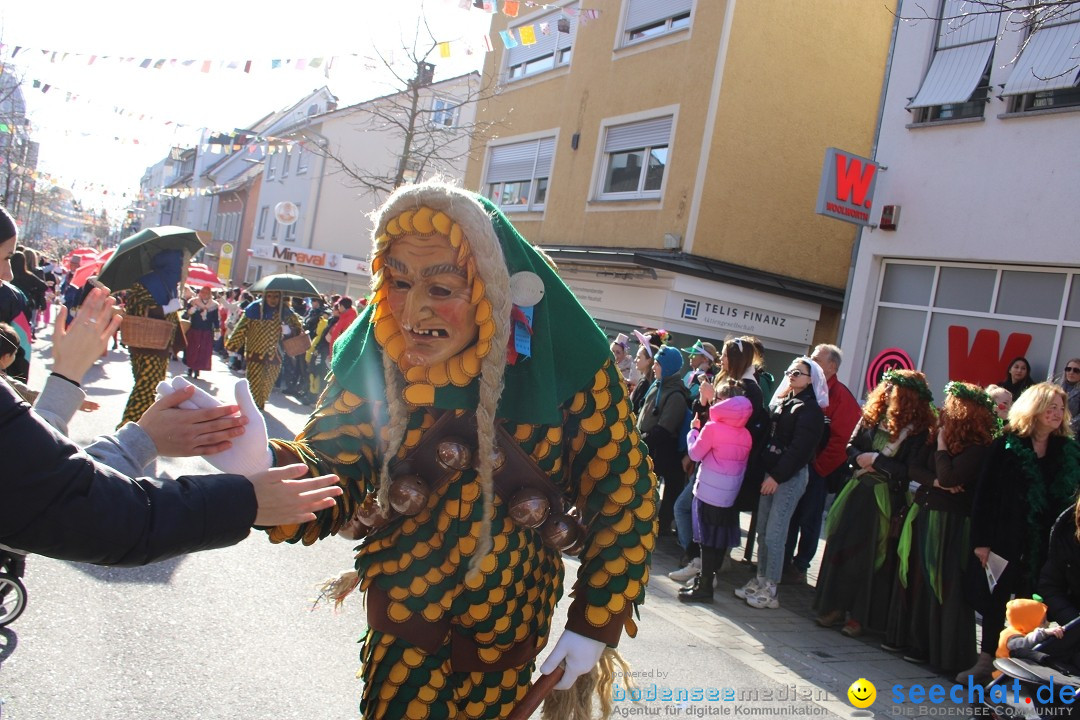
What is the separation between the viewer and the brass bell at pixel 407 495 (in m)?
2.15

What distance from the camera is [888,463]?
17.8 feet

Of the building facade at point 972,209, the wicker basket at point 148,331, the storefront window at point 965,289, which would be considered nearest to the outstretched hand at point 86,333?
the wicker basket at point 148,331

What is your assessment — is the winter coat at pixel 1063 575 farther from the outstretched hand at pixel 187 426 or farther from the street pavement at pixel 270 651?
the outstretched hand at pixel 187 426

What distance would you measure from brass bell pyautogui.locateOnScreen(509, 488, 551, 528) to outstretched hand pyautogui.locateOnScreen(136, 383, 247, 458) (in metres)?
0.74

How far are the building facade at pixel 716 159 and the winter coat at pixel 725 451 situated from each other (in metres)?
7.63

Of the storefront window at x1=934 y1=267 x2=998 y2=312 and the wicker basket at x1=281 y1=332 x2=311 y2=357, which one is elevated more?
the storefront window at x1=934 y1=267 x2=998 y2=312

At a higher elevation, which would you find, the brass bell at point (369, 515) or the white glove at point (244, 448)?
the white glove at point (244, 448)

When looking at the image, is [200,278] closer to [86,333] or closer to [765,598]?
[765,598]

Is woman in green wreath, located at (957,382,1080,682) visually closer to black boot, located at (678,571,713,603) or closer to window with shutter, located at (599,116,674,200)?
black boot, located at (678,571,713,603)

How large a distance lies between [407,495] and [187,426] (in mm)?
592

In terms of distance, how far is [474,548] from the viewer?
86.2 inches

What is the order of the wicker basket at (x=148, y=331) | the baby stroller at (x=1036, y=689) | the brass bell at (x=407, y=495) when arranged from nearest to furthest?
the brass bell at (x=407, y=495)
the baby stroller at (x=1036, y=689)
the wicker basket at (x=148, y=331)

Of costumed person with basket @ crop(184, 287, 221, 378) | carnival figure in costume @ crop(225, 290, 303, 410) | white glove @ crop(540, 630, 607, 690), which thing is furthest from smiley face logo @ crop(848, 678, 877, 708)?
costumed person with basket @ crop(184, 287, 221, 378)

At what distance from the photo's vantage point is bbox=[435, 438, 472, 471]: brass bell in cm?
217
